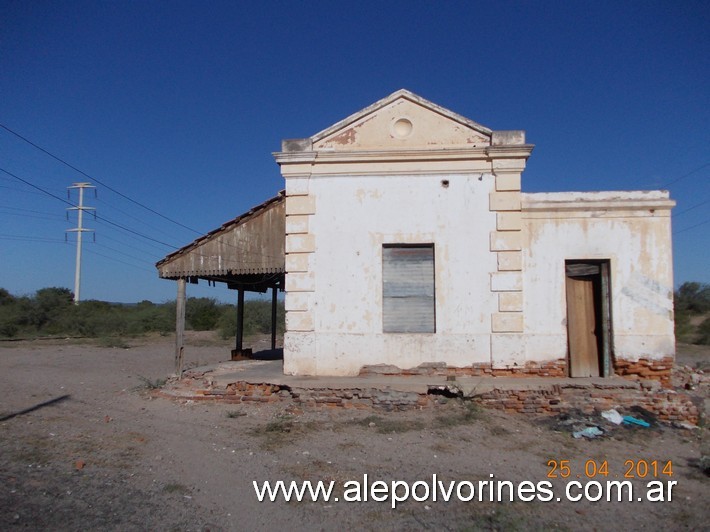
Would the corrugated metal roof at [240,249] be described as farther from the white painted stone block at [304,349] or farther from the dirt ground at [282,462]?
the dirt ground at [282,462]

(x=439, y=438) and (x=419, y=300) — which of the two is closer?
(x=439, y=438)

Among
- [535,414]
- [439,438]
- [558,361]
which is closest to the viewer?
[439,438]

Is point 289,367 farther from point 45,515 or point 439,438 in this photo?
point 45,515

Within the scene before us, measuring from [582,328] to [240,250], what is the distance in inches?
272

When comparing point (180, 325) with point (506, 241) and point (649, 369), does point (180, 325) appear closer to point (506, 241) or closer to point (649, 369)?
point (506, 241)

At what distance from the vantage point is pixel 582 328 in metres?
10.4

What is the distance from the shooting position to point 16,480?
5.64 meters

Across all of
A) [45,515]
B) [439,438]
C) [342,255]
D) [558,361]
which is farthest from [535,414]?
[45,515]

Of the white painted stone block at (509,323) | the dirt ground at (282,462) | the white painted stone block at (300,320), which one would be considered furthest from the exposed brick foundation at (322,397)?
the white painted stone block at (509,323)

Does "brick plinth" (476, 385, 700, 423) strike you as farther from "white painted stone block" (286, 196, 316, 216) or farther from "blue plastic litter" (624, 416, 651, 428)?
"white painted stone block" (286, 196, 316, 216)

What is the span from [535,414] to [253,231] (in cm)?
642

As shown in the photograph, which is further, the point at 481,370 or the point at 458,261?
the point at 458,261

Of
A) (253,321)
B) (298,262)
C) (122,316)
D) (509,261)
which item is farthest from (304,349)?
(122,316)
